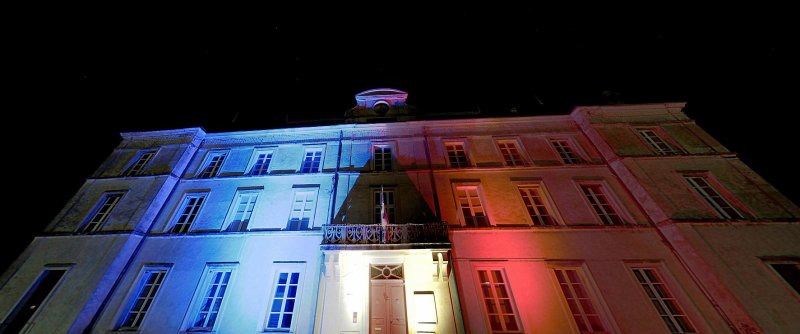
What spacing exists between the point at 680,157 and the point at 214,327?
21177 mm

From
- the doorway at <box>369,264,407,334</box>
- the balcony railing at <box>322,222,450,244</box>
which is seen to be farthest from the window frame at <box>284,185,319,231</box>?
the doorway at <box>369,264,407,334</box>

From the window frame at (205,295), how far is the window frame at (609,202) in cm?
1509

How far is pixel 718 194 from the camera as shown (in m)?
12.6

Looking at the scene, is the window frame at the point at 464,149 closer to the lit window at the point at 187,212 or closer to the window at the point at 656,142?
the window at the point at 656,142

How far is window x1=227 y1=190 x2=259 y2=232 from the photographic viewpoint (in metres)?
13.0

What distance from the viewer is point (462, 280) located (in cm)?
1056

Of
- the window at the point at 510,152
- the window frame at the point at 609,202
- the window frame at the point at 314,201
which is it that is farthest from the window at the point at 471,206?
the window frame at the point at 314,201

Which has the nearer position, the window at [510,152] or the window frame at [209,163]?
the window at [510,152]

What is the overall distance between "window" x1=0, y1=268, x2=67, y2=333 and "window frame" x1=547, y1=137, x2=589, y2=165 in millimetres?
22397

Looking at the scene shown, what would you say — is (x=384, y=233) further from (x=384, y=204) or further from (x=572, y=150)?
(x=572, y=150)

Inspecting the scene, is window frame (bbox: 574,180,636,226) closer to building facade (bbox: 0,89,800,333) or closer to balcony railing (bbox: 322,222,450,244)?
building facade (bbox: 0,89,800,333)

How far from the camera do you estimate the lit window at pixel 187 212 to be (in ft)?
43.2

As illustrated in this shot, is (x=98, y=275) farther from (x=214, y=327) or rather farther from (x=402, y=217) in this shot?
(x=402, y=217)

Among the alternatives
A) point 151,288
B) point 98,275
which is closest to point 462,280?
point 151,288
